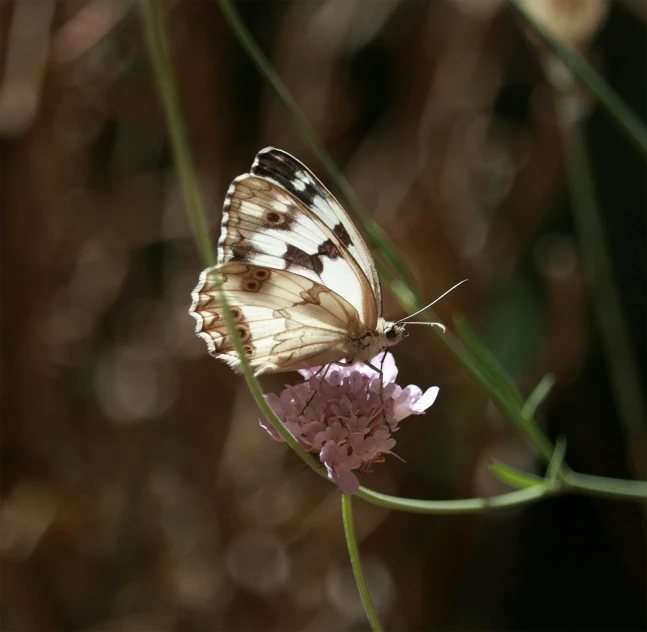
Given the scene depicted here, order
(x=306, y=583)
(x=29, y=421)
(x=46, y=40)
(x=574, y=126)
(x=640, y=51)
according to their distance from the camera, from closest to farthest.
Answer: (x=574, y=126), (x=46, y=40), (x=29, y=421), (x=306, y=583), (x=640, y=51)

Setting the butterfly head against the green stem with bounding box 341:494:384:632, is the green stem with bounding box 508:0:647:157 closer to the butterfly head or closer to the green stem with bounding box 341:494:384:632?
the butterfly head

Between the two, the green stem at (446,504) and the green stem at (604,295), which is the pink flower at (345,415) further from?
the green stem at (604,295)

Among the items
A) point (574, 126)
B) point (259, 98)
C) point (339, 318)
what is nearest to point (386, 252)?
point (339, 318)

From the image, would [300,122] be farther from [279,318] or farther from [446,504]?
[446,504]

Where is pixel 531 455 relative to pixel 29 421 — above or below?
below

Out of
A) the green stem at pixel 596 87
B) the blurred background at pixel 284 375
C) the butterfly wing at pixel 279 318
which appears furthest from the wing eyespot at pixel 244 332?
the blurred background at pixel 284 375

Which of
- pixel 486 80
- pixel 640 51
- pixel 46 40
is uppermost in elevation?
pixel 46 40

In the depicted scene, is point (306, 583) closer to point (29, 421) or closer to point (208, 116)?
point (29, 421)
